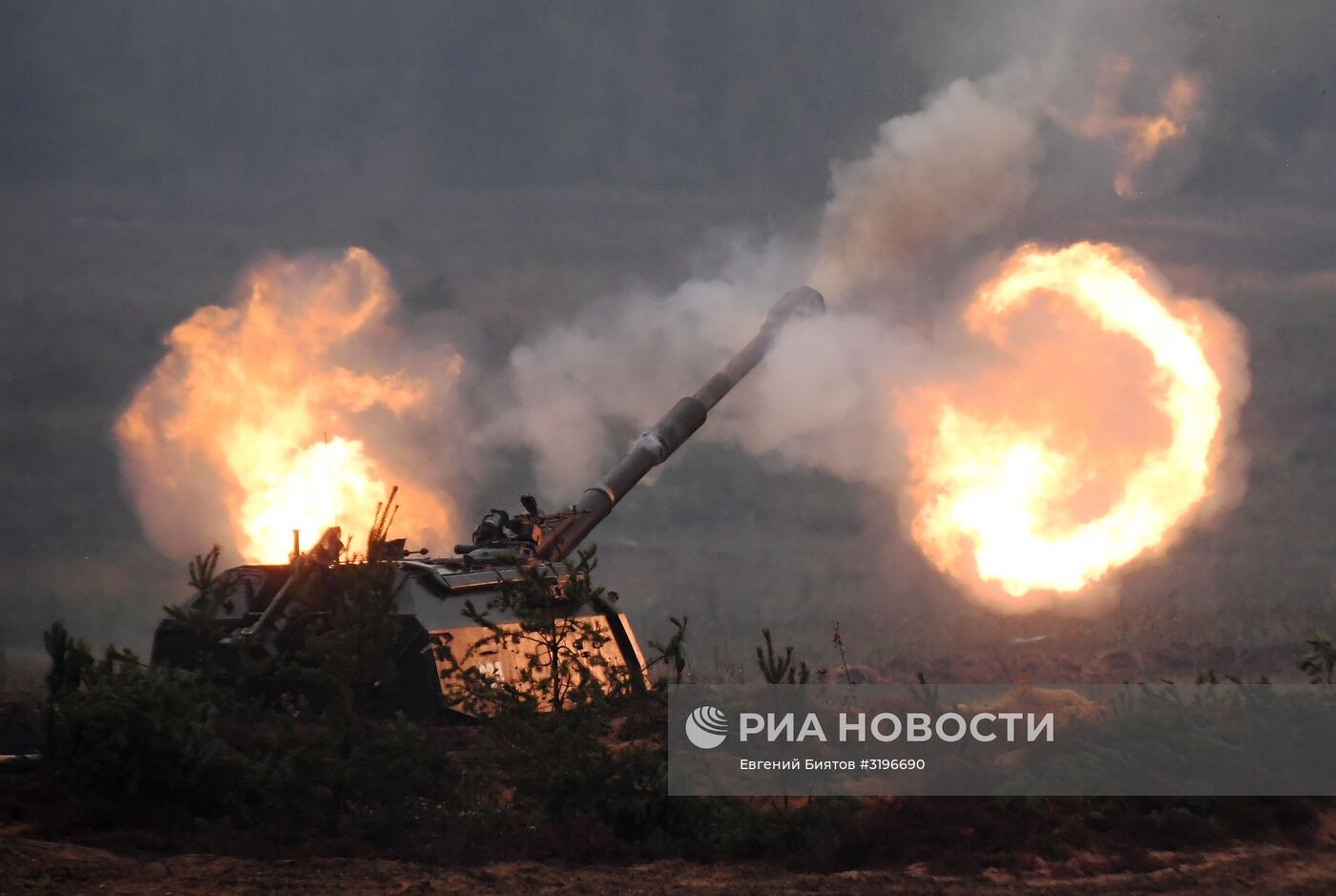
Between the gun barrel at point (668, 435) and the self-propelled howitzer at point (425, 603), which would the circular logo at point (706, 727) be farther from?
the gun barrel at point (668, 435)

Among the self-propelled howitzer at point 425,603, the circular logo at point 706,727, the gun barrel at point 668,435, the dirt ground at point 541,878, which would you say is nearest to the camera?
the dirt ground at point 541,878

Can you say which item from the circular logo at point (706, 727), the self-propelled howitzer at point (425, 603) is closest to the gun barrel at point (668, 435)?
the self-propelled howitzer at point (425, 603)

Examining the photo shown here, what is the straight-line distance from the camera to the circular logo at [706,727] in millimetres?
17297

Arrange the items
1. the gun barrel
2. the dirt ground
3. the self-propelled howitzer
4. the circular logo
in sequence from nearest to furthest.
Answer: the dirt ground, the circular logo, the self-propelled howitzer, the gun barrel

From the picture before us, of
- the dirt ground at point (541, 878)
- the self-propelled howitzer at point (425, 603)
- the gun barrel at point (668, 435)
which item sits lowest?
the dirt ground at point (541, 878)

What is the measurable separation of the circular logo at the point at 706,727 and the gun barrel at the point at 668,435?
10.3 metres

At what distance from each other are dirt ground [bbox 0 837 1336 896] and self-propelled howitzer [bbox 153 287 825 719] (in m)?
3.56

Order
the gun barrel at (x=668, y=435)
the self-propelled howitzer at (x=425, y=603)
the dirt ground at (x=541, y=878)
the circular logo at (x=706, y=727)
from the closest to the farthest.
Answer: the dirt ground at (x=541, y=878), the circular logo at (x=706, y=727), the self-propelled howitzer at (x=425, y=603), the gun barrel at (x=668, y=435)

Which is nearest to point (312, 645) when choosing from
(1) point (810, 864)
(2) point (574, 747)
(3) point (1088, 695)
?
(2) point (574, 747)

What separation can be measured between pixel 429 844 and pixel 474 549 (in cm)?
1105

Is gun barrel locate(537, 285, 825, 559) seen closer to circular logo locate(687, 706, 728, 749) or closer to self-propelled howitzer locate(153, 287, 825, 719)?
self-propelled howitzer locate(153, 287, 825, 719)

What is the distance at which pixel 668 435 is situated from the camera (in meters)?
31.5

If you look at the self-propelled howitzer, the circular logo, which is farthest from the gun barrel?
the circular logo

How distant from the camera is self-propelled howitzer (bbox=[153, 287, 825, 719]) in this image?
21.4 meters
